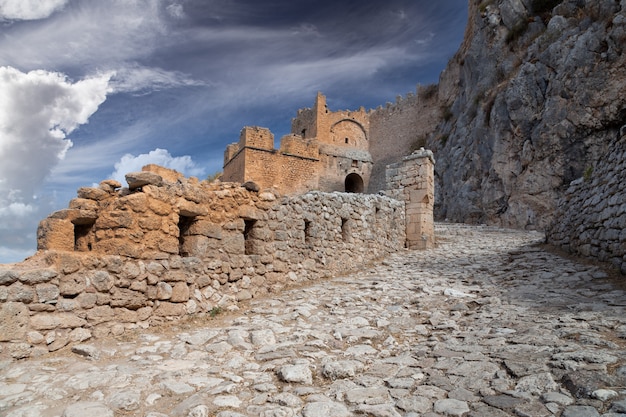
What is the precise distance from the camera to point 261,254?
7207 mm

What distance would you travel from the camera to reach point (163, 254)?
216 inches

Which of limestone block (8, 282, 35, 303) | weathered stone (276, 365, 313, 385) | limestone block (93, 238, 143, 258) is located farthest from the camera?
limestone block (93, 238, 143, 258)

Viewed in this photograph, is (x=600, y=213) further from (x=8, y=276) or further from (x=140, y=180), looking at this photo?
(x=8, y=276)

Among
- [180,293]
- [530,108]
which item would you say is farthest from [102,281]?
[530,108]

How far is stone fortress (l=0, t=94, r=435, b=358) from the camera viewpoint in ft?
14.0

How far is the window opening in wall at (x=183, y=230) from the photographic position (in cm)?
614

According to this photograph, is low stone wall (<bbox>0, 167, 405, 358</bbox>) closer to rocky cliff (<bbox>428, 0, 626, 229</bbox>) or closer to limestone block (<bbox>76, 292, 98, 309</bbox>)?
limestone block (<bbox>76, 292, 98, 309</bbox>)

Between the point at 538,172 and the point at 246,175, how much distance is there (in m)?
15.5

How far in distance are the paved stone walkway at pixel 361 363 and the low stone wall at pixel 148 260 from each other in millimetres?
290

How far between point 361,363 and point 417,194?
10190 millimetres

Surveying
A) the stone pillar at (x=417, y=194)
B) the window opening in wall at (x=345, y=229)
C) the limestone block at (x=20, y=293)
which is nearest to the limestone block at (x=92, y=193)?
the limestone block at (x=20, y=293)

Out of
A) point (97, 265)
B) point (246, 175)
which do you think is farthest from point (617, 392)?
point (246, 175)

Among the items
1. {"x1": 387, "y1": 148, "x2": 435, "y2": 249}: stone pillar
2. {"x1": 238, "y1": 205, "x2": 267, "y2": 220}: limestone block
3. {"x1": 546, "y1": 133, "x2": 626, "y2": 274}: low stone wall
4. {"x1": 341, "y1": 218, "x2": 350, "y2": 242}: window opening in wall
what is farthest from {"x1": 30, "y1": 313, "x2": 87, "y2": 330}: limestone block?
{"x1": 387, "y1": 148, "x2": 435, "y2": 249}: stone pillar

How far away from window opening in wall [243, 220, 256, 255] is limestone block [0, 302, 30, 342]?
353cm
